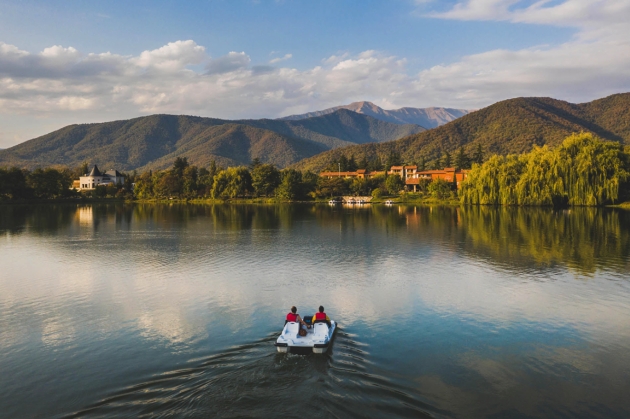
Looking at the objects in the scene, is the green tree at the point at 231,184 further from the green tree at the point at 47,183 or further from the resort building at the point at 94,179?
the resort building at the point at 94,179

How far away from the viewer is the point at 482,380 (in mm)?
12359

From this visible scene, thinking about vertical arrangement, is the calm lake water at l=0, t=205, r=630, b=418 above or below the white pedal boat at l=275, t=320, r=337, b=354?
below

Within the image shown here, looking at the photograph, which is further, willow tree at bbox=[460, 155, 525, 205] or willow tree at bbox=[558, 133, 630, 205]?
willow tree at bbox=[460, 155, 525, 205]

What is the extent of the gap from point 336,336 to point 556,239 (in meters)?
31.3

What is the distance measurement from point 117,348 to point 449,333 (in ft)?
39.3

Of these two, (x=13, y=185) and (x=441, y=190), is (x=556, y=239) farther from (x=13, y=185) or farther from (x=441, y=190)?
(x=13, y=185)

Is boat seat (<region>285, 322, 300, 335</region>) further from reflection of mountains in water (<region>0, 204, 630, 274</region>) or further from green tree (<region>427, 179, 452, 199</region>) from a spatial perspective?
green tree (<region>427, 179, 452, 199</region>)

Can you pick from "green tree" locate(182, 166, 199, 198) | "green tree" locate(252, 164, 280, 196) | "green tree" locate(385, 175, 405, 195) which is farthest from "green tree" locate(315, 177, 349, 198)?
"green tree" locate(182, 166, 199, 198)

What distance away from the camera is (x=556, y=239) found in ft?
127

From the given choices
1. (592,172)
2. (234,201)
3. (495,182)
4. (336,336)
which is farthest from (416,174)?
(336,336)

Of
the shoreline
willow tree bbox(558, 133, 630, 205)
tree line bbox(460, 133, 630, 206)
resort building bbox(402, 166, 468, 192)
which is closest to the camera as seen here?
willow tree bbox(558, 133, 630, 205)

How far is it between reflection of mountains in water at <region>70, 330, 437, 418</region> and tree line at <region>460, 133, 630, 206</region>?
7320 centimetres

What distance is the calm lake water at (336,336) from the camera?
11117 mm

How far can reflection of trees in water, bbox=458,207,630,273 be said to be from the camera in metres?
30.0
